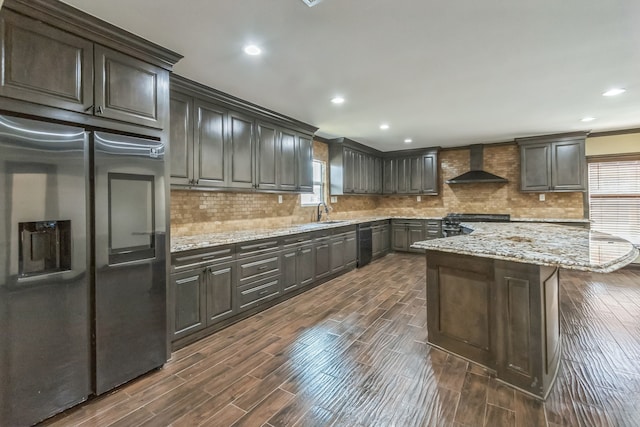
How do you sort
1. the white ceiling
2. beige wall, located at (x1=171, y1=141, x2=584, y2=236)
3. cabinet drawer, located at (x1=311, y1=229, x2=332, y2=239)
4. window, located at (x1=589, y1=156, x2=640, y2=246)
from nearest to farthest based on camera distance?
the white ceiling, beige wall, located at (x1=171, y1=141, x2=584, y2=236), cabinet drawer, located at (x1=311, y1=229, x2=332, y2=239), window, located at (x1=589, y1=156, x2=640, y2=246)

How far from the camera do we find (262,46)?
2.33 metres

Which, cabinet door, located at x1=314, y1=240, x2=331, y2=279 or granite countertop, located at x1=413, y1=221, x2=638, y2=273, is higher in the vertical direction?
granite countertop, located at x1=413, y1=221, x2=638, y2=273

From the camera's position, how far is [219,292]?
2938 mm

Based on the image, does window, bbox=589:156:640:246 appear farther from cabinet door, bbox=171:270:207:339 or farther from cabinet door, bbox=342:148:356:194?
cabinet door, bbox=171:270:207:339

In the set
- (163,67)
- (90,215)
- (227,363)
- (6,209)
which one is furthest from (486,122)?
(6,209)

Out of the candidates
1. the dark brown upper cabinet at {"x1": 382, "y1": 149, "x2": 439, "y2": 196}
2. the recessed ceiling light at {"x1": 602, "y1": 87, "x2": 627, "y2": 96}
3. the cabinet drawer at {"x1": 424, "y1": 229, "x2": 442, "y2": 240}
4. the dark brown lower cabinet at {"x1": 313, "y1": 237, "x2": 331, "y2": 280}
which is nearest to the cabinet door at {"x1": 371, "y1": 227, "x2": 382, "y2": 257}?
the cabinet drawer at {"x1": 424, "y1": 229, "x2": 442, "y2": 240}

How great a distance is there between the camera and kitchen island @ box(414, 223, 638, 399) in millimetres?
1914

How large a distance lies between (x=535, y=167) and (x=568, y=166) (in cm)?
51

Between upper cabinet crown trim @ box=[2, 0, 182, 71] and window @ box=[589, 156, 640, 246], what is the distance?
24.2 feet

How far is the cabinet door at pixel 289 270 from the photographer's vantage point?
3770 mm

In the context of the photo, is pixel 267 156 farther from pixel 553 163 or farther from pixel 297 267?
pixel 553 163

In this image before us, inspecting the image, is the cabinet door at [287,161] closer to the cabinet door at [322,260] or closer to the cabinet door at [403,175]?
the cabinet door at [322,260]

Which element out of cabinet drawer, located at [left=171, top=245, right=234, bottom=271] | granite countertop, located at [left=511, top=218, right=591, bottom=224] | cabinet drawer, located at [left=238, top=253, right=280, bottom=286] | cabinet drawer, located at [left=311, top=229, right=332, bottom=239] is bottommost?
cabinet drawer, located at [left=238, top=253, right=280, bottom=286]

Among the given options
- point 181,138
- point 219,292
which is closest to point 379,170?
point 181,138
